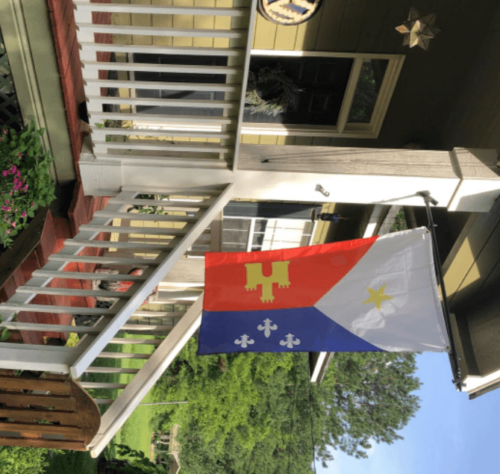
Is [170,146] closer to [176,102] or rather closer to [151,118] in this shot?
[151,118]

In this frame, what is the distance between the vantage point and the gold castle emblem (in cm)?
409

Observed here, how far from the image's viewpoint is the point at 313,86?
682cm

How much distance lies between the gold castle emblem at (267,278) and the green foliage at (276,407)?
34.8 ft

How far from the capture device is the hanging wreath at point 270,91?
21.8 feet

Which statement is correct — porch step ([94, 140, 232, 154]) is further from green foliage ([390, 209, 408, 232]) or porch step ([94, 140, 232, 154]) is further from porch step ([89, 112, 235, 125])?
green foliage ([390, 209, 408, 232])

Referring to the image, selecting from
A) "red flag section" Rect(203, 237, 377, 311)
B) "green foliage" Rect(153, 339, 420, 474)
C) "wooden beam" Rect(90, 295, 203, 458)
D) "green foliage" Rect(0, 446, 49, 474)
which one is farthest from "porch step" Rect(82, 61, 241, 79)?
"green foliage" Rect(153, 339, 420, 474)

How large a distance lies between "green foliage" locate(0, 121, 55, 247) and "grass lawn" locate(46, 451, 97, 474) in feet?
32.5

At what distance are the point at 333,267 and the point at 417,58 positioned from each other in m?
4.03

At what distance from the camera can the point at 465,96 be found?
6.24 m

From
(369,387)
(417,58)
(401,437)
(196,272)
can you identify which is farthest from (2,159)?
(401,437)

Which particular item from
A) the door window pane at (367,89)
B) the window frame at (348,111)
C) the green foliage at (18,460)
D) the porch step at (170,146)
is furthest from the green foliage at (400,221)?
the green foliage at (18,460)

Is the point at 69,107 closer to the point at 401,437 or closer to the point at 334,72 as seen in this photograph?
the point at 334,72

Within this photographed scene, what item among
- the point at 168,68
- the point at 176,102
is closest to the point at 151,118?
the point at 176,102

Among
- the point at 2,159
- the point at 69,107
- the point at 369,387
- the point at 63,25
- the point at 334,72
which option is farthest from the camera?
the point at 369,387
